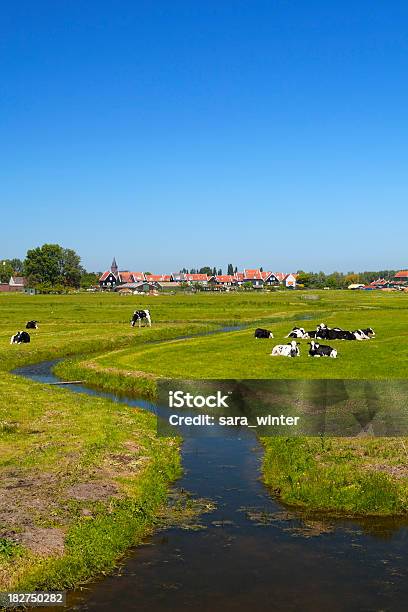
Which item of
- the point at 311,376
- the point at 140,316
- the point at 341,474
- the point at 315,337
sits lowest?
the point at 341,474

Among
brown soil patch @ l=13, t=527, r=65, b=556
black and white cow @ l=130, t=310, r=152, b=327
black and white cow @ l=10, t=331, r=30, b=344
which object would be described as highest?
black and white cow @ l=130, t=310, r=152, b=327

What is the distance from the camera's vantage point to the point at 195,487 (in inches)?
699

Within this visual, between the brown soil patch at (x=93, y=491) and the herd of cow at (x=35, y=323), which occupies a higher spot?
the herd of cow at (x=35, y=323)

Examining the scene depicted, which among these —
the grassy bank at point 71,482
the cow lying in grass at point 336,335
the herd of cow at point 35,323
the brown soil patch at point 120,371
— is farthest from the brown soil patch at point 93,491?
the herd of cow at point 35,323

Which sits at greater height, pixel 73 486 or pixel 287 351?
pixel 287 351

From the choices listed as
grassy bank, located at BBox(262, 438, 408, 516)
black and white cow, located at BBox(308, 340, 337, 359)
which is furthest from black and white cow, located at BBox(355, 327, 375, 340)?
grassy bank, located at BBox(262, 438, 408, 516)

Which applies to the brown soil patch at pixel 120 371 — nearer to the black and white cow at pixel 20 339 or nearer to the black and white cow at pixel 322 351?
the black and white cow at pixel 322 351

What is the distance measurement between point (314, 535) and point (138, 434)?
32.3 ft

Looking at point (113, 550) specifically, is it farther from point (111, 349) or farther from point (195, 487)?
point (111, 349)

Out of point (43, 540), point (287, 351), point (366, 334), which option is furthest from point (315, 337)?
point (43, 540)

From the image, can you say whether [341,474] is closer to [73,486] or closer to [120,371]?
[73,486]

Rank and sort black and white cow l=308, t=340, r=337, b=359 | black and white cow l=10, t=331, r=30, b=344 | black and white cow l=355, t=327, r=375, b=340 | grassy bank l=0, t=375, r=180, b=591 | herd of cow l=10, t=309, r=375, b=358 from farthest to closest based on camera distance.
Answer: black and white cow l=10, t=331, r=30, b=344, black and white cow l=355, t=327, r=375, b=340, herd of cow l=10, t=309, r=375, b=358, black and white cow l=308, t=340, r=337, b=359, grassy bank l=0, t=375, r=180, b=591

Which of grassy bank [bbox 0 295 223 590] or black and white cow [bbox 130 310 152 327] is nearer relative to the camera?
grassy bank [bbox 0 295 223 590]

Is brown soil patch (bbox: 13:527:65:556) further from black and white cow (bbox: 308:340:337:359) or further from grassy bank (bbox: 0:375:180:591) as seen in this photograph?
black and white cow (bbox: 308:340:337:359)
